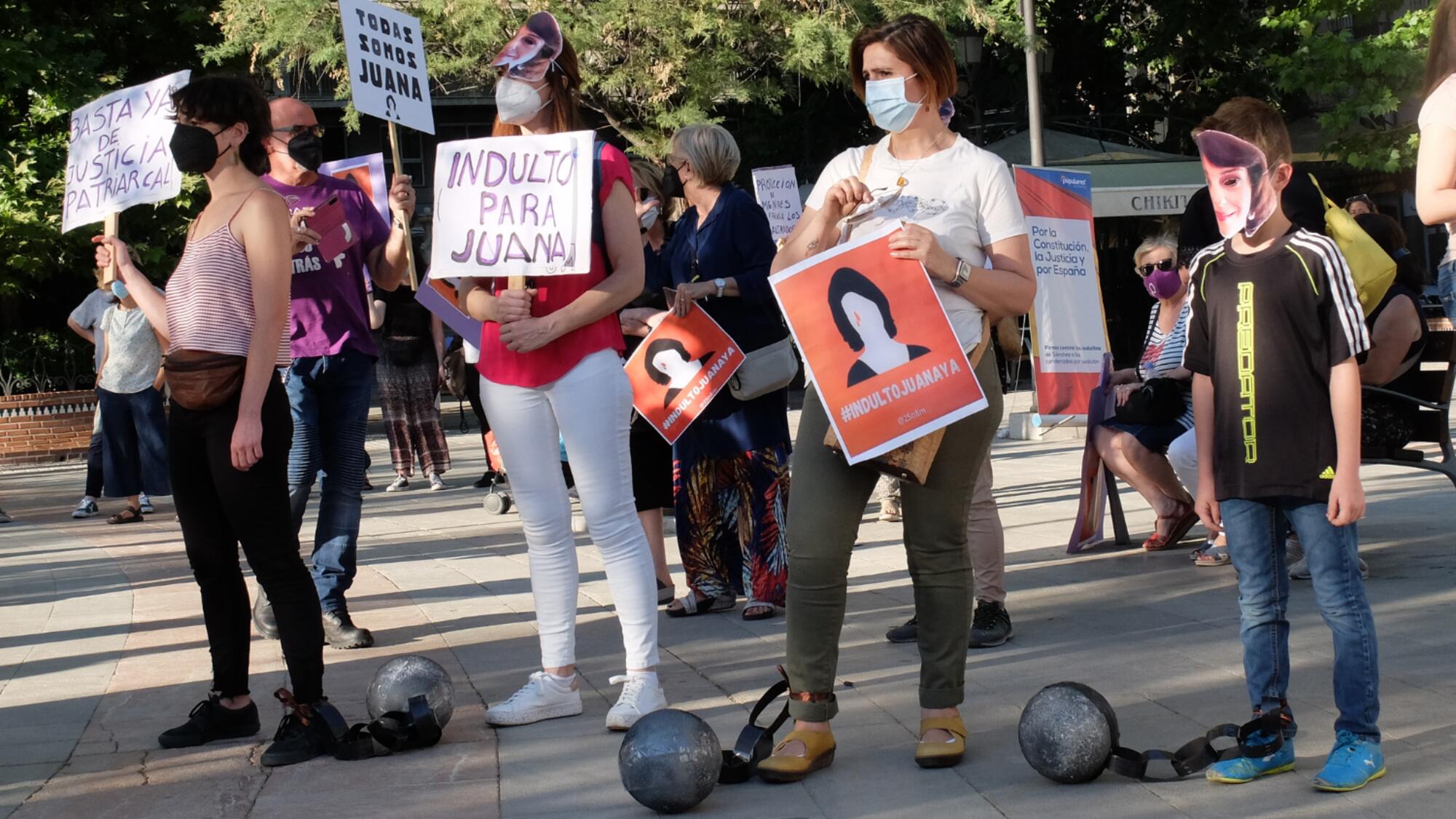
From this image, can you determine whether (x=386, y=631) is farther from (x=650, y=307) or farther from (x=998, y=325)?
(x=998, y=325)

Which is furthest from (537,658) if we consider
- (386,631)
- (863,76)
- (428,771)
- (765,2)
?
(765,2)

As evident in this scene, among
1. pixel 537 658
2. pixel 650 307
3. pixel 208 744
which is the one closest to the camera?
pixel 208 744

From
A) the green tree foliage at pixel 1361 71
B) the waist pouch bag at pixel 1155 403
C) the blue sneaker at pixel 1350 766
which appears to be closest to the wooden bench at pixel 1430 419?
the waist pouch bag at pixel 1155 403

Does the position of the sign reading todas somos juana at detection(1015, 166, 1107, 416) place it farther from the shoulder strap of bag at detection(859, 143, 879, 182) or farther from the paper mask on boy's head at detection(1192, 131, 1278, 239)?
the paper mask on boy's head at detection(1192, 131, 1278, 239)

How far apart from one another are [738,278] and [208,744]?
2826 mm

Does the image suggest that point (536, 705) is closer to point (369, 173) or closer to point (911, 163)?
point (911, 163)

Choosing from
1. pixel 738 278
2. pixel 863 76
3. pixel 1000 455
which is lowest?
pixel 1000 455

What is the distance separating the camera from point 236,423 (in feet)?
15.6

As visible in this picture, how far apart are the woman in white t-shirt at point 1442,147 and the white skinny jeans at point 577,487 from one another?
2362mm

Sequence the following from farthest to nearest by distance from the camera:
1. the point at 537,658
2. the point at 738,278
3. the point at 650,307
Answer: the point at 650,307 < the point at 738,278 < the point at 537,658

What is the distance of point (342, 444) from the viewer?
251 inches

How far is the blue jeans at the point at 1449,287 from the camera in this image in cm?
396

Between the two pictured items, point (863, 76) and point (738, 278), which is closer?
point (863, 76)

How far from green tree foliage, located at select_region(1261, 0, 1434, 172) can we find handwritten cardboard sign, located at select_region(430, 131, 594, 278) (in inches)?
889
